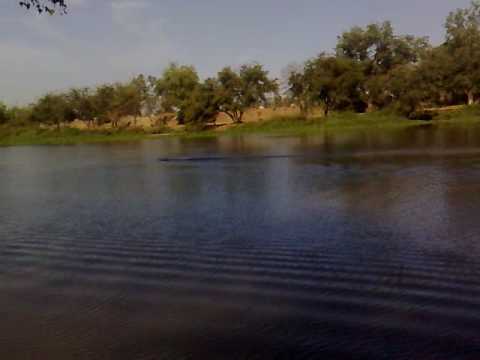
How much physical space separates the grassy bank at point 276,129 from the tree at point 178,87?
6481 millimetres

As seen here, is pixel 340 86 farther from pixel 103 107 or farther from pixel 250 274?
pixel 250 274

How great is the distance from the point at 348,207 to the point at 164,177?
1224 cm

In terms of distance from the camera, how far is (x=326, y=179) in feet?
64.8

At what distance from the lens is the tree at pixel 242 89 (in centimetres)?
7881

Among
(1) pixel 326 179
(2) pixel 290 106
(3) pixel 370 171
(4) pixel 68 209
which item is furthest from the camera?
(2) pixel 290 106

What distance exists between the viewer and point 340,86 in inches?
2844

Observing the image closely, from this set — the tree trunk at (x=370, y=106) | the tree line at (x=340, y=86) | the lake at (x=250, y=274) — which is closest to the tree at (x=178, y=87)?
the tree line at (x=340, y=86)

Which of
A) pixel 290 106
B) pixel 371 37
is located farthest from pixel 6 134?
pixel 371 37

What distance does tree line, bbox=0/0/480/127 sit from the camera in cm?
6606

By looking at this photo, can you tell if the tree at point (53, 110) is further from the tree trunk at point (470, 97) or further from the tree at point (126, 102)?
the tree trunk at point (470, 97)

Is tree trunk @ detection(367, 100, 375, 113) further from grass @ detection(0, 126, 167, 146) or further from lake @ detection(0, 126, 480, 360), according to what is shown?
lake @ detection(0, 126, 480, 360)

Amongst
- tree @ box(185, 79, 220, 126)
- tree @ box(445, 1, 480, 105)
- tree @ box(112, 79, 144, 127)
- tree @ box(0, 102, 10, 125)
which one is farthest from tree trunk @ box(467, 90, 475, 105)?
tree @ box(0, 102, 10, 125)

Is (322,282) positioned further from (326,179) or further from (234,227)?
(326,179)

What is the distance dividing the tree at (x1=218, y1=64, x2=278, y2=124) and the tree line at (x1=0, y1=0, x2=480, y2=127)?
0.15 m
